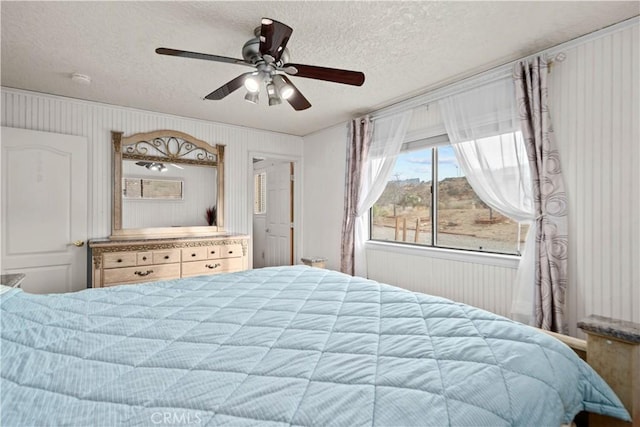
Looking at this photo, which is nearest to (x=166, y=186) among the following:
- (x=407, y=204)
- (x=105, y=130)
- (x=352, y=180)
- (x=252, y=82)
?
(x=105, y=130)

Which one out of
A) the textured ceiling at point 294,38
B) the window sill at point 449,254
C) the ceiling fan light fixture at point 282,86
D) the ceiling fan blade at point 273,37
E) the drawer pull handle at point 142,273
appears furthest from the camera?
the drawer pull handle at point 142,273

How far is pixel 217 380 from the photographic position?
0.88m

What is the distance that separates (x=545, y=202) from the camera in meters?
2.20

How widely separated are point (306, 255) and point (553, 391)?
13.2 feet

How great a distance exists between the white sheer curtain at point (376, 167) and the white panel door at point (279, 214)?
1.56m

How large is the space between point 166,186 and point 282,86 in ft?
8.30

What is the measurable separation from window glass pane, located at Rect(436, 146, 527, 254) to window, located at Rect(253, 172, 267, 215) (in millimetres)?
3399

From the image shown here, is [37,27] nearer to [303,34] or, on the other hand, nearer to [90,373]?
[303,34]

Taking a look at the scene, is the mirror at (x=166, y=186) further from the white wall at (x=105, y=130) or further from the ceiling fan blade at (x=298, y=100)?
the ceiling fan blade at (x=298, y=100)

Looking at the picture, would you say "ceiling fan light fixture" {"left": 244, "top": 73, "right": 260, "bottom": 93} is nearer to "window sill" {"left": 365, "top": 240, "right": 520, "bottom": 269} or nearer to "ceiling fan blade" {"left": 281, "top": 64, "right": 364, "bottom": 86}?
"ceiling fan blade" {"left": 281, "top": 64, "right": 364, "bottom": 86}

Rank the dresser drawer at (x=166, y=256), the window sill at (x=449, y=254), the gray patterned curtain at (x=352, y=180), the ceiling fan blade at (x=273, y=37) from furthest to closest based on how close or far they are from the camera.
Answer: the gray patterned curtain at (x=352, y=180) < the dresser drawer at (x=166, y=256) < the window sill at (x=449, y=254) < the ceiling fan blade at (x=273, y=37)

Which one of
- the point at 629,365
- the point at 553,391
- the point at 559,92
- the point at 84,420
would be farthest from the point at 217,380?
the point at 559,92

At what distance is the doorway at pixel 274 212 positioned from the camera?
5004 mm

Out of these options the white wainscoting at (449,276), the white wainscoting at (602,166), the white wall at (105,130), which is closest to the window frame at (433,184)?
the white wainscoting at (449,276)
